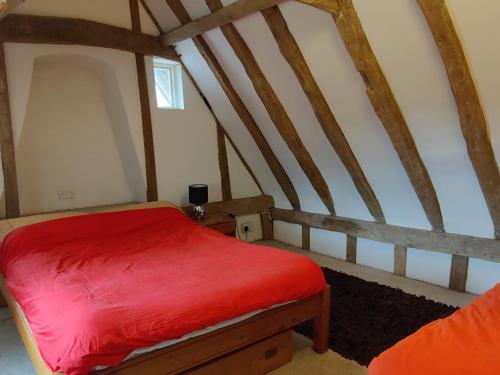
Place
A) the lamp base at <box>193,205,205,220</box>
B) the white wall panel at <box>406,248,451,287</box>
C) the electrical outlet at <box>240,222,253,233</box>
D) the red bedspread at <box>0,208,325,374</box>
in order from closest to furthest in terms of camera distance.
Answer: the red bedspread at <box>0,208,325,374</box>
the white wall panel at <box>406,248,451,287</box>
the lamp base at <box>193,205,205,220</box>
the electrical outlet at <box>240,222,253,233</box>

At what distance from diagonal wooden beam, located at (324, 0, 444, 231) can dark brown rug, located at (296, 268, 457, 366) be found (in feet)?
2.47

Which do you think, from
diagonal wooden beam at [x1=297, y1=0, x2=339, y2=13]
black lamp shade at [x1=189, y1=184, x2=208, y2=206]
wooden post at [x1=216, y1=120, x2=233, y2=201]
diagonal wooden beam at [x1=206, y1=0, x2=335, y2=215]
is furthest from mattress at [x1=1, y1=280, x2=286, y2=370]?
wooden post at [x1=216, y1=120, x2=233, y2=201]

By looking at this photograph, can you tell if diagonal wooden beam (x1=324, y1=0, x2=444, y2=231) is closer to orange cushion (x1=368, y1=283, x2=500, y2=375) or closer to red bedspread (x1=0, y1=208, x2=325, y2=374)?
red bedspread (x1=0, y1=208, x2=325, y2=374)

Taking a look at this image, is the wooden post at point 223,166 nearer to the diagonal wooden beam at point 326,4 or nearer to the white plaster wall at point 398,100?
the white plaster wall at point 398,100

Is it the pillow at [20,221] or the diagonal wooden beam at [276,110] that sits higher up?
the diagonal wooden beam at [276,110]

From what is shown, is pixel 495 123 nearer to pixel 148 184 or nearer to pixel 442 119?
pixel 442 119

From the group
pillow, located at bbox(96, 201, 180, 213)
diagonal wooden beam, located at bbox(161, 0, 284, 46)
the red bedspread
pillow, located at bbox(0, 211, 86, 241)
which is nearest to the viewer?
the red bedspread

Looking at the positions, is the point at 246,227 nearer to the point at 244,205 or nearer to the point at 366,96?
the point at 244,205

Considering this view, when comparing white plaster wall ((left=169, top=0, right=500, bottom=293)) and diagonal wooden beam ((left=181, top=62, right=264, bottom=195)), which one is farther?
diagonal wooden beam ((left=181, top=62, right=264, bottom=195))

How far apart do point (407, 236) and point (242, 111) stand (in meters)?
1.98

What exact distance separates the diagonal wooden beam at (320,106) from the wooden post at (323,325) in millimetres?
1338

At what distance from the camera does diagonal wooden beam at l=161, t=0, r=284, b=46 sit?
2689mm

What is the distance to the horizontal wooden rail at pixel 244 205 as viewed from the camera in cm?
442

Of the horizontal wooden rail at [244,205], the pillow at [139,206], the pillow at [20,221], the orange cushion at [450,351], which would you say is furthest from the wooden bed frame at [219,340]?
the horizontal wooden rail at [244,205]
